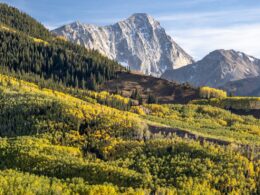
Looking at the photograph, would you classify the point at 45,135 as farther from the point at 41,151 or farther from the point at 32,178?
the point at 32,178

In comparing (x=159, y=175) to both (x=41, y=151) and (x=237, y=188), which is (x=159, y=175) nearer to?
(x=237, y=188)

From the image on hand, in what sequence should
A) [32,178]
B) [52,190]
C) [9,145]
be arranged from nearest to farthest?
[52,190], [32,178], [9,145]

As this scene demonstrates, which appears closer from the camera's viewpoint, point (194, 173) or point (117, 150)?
point (194, 173)

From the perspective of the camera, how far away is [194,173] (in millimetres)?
164375

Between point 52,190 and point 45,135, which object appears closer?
point 52,190

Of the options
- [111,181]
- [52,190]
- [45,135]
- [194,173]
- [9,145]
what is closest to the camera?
[52,190]

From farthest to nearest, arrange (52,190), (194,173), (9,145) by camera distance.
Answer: (9,145) → (194,173) → (52,190)

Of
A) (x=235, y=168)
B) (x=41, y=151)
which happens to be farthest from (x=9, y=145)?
(x=235, y=168)

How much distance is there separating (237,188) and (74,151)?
57483 millimetres

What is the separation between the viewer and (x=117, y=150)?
7308 inches

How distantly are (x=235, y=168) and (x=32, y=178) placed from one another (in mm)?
68499

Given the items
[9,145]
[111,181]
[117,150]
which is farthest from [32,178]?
[117,150]

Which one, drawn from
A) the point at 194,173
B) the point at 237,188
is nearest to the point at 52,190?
the point at 194,173

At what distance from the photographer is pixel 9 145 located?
6909 inches
